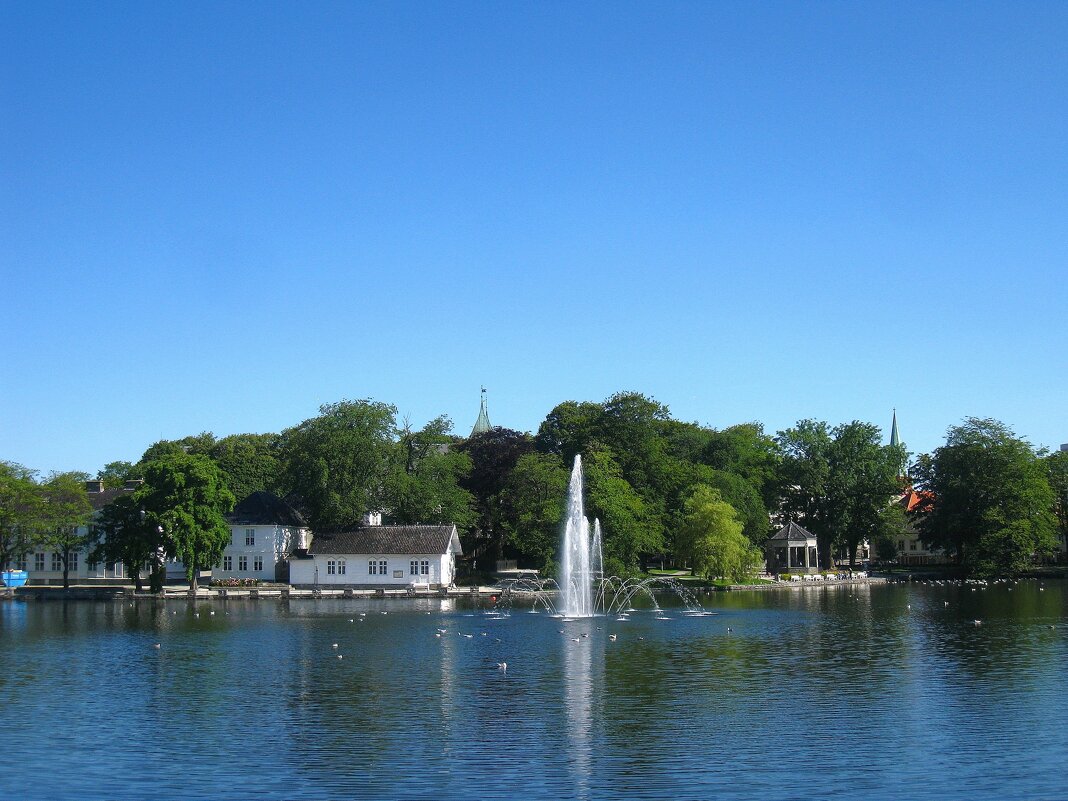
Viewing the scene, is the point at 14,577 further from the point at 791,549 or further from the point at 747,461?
the point at 791,549

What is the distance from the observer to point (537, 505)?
7981 cm

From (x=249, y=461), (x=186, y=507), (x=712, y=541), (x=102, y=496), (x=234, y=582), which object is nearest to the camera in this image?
(x=186, y=507)

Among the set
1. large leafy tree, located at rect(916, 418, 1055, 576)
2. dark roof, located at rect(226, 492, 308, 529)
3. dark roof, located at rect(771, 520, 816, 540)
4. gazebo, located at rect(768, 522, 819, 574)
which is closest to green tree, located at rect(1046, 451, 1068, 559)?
large leafy tree, located at rect(916, 418, 1055, 576)

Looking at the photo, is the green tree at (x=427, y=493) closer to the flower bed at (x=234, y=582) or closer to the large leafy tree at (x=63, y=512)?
the flower bed at (x=234, y=582)

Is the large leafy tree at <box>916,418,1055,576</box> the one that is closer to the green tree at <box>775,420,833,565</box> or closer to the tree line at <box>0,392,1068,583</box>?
the tree line at <box>0,392,1068,583</box>

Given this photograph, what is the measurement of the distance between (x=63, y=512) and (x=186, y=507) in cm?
1030

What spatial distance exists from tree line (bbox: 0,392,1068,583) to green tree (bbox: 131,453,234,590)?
105 millimetres

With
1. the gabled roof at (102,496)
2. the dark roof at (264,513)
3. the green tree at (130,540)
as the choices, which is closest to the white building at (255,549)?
the dark roof at (264,513)

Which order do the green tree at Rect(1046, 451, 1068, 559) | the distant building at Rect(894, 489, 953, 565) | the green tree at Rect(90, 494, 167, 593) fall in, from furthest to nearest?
the distant building at Rect(894, 489, 953, 565)
the green tree at Rect(1046, 451, 1068, 559)
the green tree at Rect(90, 494, 167, 593)

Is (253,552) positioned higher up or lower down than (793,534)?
higher up

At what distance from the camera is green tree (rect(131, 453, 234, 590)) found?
66.2 metres

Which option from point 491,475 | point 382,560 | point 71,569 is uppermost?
point 491,475

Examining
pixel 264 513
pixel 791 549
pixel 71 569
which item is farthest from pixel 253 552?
pixel 791 549

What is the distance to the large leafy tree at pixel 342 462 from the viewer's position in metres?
79.9
